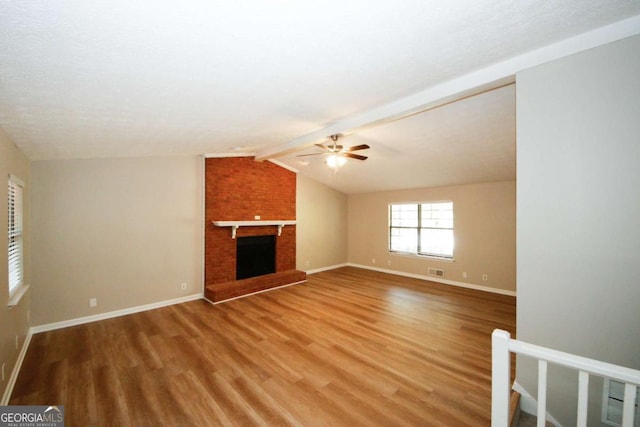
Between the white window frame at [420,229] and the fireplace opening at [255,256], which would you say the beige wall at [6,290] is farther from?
the white window frame at [420,229]

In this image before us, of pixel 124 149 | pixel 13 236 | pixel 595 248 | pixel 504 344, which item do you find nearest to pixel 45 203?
pixel 13 236

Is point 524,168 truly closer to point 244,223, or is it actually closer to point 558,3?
point 558,3

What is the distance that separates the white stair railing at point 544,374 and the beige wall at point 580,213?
34.8 inches

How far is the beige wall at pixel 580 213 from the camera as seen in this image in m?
1.56

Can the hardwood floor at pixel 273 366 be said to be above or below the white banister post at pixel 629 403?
below

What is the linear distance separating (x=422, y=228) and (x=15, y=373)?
276 inches

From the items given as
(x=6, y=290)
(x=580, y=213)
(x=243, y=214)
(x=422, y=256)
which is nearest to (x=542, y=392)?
(x=580, y=213)

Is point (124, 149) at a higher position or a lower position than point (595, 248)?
higher

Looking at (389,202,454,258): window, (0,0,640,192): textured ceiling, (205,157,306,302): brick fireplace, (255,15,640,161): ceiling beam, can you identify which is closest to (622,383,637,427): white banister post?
(0,0,640,192): textured ceiling

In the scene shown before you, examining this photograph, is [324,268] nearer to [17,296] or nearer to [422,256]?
[422,256]

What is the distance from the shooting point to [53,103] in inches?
72.9

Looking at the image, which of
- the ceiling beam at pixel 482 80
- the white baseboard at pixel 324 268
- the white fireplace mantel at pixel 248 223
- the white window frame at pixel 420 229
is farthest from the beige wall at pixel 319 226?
the ceiling beam at pixel 482 80

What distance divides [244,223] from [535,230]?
15.5 ft

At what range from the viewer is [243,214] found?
5.52 meters
